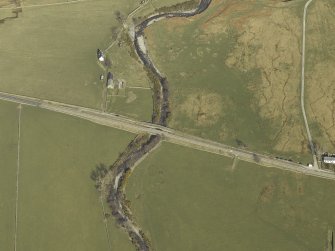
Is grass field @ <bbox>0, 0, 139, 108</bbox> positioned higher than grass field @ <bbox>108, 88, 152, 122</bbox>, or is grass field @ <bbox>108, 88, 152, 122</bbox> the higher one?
grass field @ <bbox>0, 0, 139, 108</bbox>

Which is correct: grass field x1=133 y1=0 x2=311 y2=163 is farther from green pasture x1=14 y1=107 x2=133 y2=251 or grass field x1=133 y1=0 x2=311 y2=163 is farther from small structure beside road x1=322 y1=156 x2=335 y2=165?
green pasture x1=14 y1=107 x2=133 y2=251

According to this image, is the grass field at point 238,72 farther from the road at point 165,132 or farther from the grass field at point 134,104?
the grass field at point 134,104

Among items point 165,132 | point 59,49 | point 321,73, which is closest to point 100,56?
point 59,49

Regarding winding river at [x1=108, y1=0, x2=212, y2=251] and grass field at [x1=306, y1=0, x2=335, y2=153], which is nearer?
winding river at [x1=108, y1=0, x2=212, y2=251]

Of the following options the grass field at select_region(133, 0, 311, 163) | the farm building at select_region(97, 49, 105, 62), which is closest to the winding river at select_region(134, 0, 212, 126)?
the grass field at select_region(133, 0, 311, 163)

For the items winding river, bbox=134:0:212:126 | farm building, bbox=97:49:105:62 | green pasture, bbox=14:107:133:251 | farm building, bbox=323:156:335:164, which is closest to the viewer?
farm building, bbox=323:156:335:164

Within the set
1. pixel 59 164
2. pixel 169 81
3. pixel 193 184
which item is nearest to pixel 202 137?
pixel 193 184

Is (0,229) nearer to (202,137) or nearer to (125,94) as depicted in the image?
(125,94)
